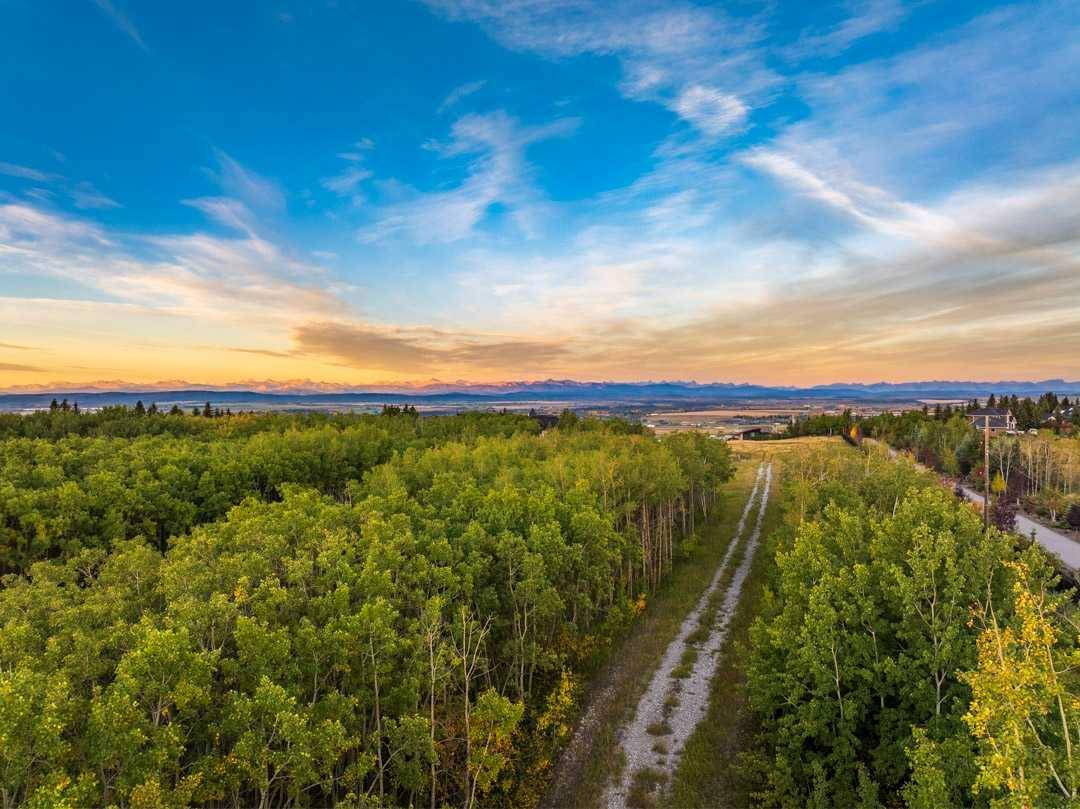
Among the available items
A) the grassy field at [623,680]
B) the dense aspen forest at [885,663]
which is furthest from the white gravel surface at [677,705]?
the dense aspen forest at [885,663]

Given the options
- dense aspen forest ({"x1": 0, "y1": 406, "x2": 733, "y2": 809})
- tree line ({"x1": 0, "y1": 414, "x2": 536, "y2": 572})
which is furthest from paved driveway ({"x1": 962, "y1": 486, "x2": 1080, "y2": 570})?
tree line ({"x1": 0, "y1": 414, "x2": 536, "y2": 572})

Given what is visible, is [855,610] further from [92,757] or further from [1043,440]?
[1043,440]

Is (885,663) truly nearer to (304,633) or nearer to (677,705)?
(677,705)

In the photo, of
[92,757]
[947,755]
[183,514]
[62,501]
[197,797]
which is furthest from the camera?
[183,514]

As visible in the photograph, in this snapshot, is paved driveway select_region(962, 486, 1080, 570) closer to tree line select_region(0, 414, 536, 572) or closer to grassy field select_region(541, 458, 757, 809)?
grassy field select_region(541, 458, 757, 809)

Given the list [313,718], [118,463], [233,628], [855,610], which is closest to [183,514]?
[118,463]

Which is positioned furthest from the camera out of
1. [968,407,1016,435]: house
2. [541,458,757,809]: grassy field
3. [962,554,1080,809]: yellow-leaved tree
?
[968,407,1016,435]: house
